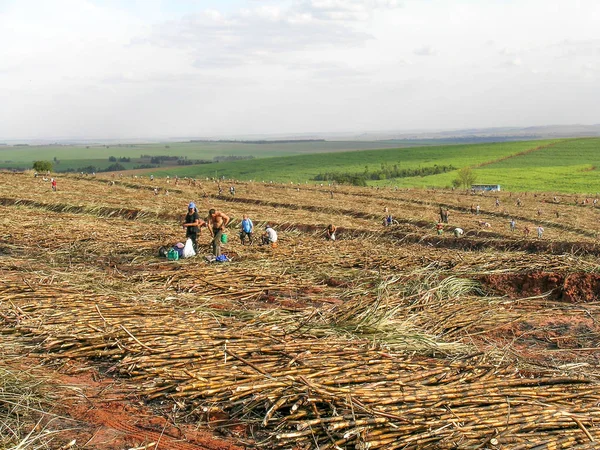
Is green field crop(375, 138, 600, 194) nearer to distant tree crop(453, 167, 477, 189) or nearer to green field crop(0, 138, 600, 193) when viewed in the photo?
green field crop(0, 138, 600, 193)

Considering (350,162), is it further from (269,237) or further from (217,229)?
(217,229)

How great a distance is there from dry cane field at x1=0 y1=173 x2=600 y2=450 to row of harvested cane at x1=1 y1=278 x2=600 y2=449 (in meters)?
0.02

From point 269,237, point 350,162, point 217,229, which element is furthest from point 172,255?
point 350,162

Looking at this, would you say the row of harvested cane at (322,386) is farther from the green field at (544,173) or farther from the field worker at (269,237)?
the green field at (544,173)

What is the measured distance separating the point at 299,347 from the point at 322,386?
3.81ft

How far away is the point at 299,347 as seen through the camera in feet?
22.1

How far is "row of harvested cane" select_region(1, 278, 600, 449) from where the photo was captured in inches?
200

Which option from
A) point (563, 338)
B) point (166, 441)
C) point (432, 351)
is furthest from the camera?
point (563, 338)

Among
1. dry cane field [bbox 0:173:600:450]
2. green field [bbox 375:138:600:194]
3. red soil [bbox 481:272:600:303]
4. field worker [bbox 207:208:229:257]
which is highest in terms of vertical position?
field worker [bbox 207:208:229:257]

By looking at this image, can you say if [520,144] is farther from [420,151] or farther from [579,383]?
[579,383]

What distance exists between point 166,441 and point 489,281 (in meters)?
8.39

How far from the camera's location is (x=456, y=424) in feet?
16.8

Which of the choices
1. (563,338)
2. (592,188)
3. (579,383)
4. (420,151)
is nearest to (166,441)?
(579,383)

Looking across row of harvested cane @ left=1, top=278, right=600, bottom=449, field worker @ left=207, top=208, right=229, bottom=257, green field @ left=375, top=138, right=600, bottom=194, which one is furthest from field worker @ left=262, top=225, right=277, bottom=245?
green field @ left=375, top=138, right=600, bottom=194
